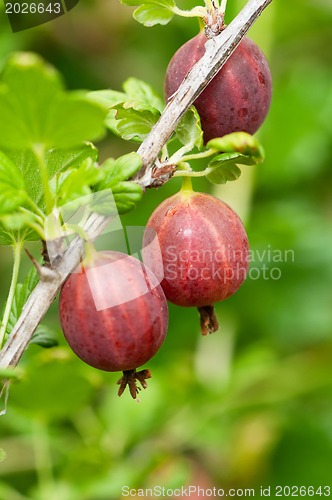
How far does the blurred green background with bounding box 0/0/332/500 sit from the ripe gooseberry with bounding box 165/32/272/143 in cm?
63

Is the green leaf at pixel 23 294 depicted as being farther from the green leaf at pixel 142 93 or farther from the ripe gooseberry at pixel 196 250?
the green leaf at pixel 142 93

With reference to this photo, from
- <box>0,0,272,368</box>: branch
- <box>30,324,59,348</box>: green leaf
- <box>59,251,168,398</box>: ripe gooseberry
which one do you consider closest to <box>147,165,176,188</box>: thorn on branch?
<box>0,0,272,368</box>: branch

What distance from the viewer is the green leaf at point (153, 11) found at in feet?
3.43

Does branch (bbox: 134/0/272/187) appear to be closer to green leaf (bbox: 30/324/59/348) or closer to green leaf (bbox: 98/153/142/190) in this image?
green leaf (bbox: 98/153/142/190)

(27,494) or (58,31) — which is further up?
(58,31)

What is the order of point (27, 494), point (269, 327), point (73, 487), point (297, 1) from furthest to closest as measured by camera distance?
1. point (297, 1)
2. point (269, 327)
3. point (27, 494)
4. point (73, 487)

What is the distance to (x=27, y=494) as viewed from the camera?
6.87 feet

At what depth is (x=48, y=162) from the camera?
101cm

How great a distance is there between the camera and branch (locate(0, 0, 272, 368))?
0.90 metres

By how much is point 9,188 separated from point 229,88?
34 centimetres

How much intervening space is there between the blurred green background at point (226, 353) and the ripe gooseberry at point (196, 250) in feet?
1.73

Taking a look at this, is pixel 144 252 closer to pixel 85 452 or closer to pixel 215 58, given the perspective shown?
pixel 215 58

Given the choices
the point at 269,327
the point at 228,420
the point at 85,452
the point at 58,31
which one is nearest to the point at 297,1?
the point at 58,31

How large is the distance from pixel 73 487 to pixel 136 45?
2085mm
